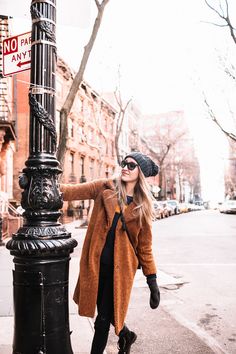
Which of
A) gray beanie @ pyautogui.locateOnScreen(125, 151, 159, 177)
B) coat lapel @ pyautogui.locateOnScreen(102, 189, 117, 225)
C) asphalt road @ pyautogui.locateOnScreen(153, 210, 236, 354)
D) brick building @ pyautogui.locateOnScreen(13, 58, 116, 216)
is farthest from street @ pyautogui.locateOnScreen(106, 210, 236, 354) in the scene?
brick building @ pyautogui.locateOnScreen(13, 58, 116, 216)

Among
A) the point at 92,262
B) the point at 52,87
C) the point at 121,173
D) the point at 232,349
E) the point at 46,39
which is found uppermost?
the point at 46,39

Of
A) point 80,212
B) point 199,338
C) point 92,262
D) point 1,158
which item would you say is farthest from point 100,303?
point 80,212

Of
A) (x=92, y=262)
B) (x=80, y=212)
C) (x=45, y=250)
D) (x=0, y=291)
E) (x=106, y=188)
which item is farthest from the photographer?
(x=80, y=212)

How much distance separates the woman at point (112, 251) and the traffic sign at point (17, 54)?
4.10 feet

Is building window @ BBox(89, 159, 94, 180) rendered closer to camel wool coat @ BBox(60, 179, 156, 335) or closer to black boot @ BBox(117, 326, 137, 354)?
black boot @ BBox(117, 326, 137, 354)

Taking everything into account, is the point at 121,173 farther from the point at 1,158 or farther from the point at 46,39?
the point at 1,158

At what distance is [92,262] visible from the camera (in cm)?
327

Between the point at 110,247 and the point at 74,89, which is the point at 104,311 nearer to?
the point at 110,247

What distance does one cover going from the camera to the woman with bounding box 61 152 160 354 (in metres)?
3.29

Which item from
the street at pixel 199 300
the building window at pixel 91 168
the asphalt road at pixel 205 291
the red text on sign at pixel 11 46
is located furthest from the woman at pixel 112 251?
the building window at pixel 91 168

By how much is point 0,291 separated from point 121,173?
4.39 metres

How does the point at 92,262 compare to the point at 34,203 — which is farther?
the point at 92,262

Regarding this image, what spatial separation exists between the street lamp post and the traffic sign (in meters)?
0.58

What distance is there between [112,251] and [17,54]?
2004mm
